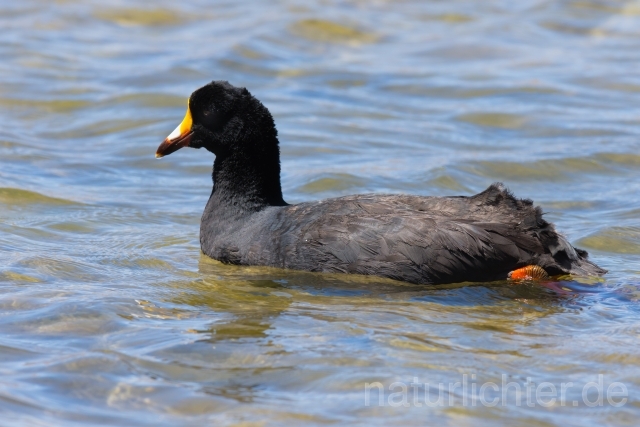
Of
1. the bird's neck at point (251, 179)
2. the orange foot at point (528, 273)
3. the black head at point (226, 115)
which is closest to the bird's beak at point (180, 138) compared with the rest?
the black head at point (226, 115)

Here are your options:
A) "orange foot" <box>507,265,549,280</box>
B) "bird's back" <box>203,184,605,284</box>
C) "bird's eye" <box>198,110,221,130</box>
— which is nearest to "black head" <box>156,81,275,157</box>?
"bird's eye" <box>198,110,221,130</box>

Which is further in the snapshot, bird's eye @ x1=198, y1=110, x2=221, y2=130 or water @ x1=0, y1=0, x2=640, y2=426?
bird's eye @ x1=198, y1=110, x2=221, y2=130

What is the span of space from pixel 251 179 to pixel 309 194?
81.5 inches

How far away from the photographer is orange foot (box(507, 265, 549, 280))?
6734 mm

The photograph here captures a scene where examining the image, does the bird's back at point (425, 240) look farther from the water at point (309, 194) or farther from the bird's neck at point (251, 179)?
the bird's neck at point (251, 179)

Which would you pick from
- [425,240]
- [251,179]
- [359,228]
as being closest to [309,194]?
[251,179]

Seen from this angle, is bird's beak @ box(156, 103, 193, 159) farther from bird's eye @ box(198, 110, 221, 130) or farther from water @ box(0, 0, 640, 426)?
water @ box(0, 0, 640, 426)

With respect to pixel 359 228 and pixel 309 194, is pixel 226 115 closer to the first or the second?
pixel 359 228

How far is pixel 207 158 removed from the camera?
1114cm

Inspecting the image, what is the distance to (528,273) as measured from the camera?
6750 mm

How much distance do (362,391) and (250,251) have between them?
236cm

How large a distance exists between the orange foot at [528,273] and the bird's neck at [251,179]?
202 cm

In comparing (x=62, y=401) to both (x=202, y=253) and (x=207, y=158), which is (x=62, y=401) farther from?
(x=207, y=158)

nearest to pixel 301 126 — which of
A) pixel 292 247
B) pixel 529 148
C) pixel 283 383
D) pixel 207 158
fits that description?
pixel 207 158
